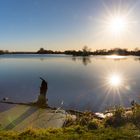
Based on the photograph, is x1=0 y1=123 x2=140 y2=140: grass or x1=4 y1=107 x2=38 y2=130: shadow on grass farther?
x1=4 y1=107 x2=38 y2=130: shadow on grass

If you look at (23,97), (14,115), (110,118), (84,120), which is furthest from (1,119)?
(23,97)

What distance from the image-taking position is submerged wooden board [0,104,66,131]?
51.0 feet

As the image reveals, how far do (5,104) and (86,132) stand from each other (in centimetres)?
1321

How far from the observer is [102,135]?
10648 millimetres

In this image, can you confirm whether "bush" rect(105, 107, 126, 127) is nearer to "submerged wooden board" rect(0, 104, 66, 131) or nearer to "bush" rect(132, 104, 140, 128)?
"bush" rect(132, 104, 140, 128)

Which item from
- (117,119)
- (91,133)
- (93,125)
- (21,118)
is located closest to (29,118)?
(21,118)

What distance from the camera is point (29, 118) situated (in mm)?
17359

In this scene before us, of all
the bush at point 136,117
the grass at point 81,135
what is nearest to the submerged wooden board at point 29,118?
the grass at point 81,135

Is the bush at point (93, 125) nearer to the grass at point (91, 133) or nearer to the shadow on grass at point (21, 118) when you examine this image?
the grass at point (91, 133)

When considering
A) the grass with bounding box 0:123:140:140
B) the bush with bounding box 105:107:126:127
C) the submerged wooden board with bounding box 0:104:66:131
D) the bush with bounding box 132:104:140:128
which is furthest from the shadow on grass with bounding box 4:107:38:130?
the bush with bounding box 132:104:140:128

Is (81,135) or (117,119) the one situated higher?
(81,135)

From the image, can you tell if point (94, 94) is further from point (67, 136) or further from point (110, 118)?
point (67, 136)

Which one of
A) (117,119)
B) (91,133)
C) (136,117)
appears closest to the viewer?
(91,133)

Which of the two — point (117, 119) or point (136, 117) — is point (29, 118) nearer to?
point (117, 119)
